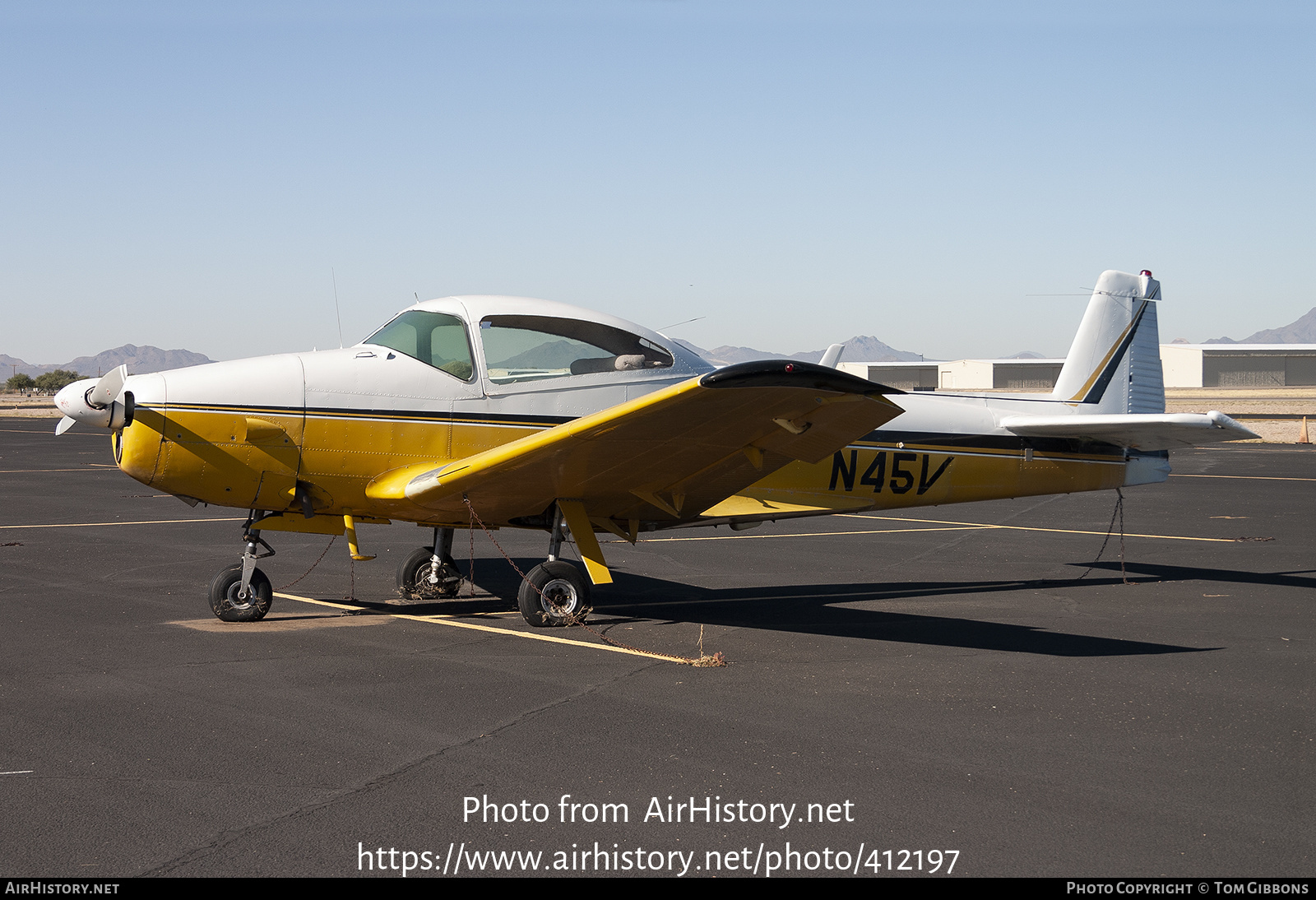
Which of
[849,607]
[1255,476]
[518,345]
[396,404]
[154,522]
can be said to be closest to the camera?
[396,404]

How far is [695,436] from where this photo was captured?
22.1 feet

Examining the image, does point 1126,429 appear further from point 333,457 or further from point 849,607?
point 333,457

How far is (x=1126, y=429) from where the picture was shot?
9.23 metres

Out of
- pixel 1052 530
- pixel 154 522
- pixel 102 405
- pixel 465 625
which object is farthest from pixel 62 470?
pixel 1052 530

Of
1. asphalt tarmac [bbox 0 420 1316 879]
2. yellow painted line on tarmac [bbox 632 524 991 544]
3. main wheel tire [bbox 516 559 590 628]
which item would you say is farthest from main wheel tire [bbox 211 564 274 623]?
yellow painted line on tarmac [bbox 632 524 991 544]

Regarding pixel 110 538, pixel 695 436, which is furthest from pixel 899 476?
pixel 110 538

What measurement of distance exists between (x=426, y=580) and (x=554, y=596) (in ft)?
5.91

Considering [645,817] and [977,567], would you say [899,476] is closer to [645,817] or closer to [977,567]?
[977,567]

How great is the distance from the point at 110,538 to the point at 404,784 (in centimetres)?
980

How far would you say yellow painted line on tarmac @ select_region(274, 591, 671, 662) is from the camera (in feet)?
22.9

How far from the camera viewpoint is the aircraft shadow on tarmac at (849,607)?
23.9 feet

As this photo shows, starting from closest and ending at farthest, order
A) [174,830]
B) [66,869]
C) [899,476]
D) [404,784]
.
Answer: [66,869] → [174,830] → [404,784] → [899,476]

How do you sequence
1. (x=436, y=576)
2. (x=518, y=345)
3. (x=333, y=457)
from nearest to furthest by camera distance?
(x=333, y=457) < (x=518, y=345) < (x=436, y=576)

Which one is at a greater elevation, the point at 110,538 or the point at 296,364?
the point at 296,364
